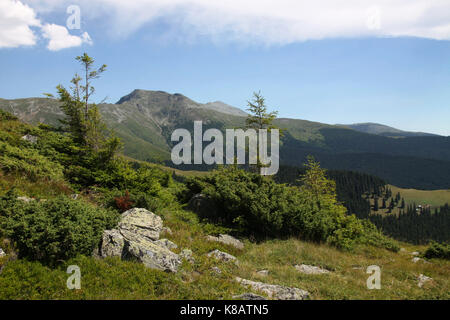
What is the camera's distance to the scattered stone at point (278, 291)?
7332 mm

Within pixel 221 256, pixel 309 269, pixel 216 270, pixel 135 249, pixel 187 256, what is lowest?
pixel 309 269

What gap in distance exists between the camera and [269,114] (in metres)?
26.7

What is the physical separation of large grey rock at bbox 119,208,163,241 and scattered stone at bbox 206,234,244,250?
329 cm

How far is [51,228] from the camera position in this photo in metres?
7.27

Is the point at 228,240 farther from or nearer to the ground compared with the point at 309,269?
farther from the ground

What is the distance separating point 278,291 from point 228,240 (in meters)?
6.12

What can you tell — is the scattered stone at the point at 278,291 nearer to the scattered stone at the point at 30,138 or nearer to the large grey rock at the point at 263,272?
the large grey rock at the point at 263,272

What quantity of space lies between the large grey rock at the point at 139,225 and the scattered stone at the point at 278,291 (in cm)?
428
